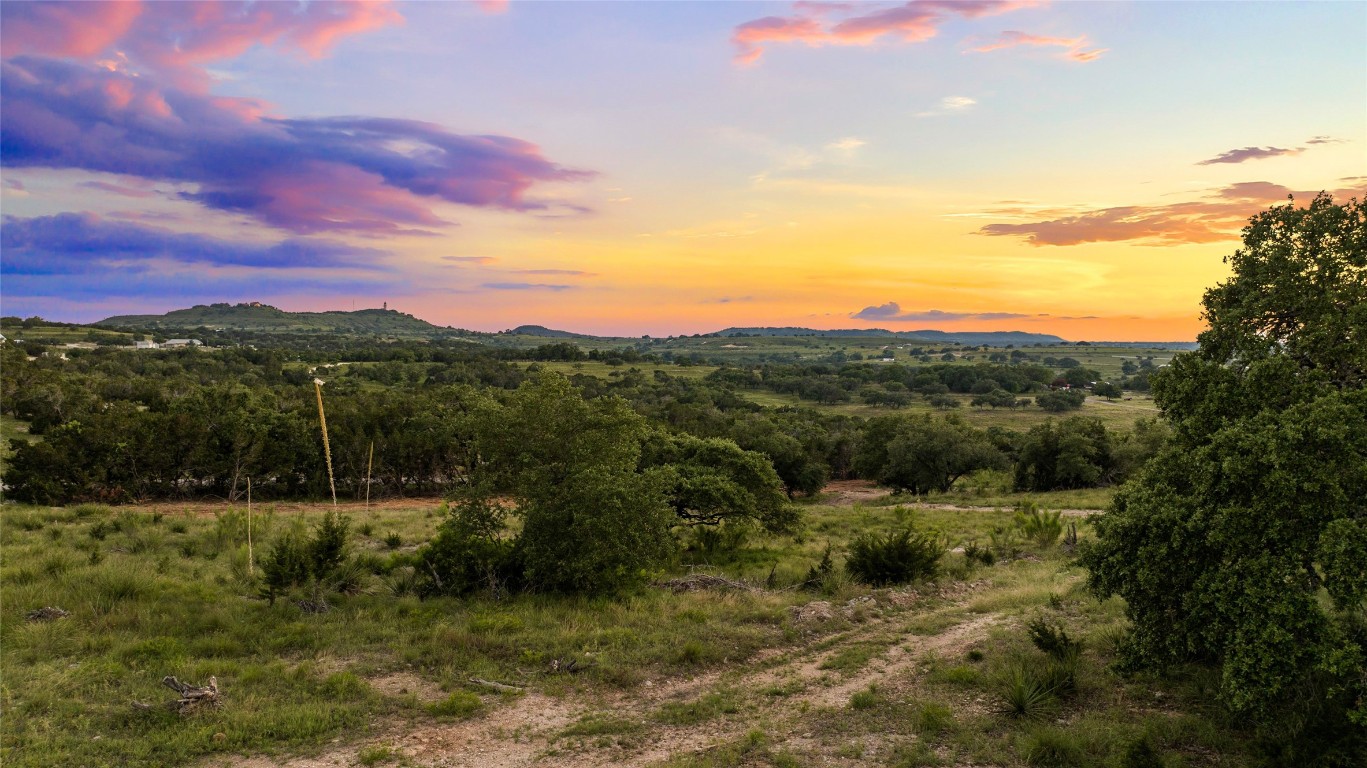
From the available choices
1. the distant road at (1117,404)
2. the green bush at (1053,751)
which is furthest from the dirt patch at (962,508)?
the distant road at (1117,404)

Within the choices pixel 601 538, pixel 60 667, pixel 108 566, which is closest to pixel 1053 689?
pixel 601 538

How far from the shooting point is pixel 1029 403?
102 m

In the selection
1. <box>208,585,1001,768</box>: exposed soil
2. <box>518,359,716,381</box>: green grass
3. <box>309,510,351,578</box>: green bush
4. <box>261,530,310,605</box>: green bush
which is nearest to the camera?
<box>208,585,1001,768</box>: exposed soil

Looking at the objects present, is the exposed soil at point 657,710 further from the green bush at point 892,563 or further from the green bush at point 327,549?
the green bush at point 327,549

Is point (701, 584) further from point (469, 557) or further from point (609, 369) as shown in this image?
point (609, 369)

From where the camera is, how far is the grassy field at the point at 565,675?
8438mm

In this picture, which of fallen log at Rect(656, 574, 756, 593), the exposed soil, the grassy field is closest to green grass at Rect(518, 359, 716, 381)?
fallen log at Rect(656, 574, 756, 593)

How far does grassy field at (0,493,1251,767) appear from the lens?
8.44 metres

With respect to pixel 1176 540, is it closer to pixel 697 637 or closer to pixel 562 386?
pixel 697 637

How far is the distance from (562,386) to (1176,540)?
503 inches

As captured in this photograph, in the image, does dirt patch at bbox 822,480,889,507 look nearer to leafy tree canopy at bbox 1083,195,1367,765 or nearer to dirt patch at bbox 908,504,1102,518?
dirt patch at bbox 908,504,1102,518

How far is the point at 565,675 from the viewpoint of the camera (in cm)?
1102

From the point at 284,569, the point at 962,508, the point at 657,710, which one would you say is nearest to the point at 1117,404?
the point at 962,508

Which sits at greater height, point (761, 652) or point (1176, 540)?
point (1176, 540)
